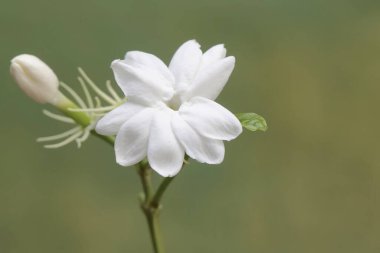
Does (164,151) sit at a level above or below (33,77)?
below

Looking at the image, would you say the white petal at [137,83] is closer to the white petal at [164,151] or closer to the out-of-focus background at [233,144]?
the white petal at [164,151]

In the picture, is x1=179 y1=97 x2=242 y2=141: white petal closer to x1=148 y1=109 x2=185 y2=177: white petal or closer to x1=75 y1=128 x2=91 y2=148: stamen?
x1=148 y1=109 x2=185 y2=177: white petal

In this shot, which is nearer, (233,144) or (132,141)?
(132,141)

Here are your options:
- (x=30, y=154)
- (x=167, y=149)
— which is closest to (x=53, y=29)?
(x=30, y=154)

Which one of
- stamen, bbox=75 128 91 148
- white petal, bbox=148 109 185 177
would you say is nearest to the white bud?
stamen, bbox=75 128 91 148

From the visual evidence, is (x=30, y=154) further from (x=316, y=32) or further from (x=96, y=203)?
(x=316, y=32)

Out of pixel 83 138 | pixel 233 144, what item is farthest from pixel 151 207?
pixel 233 144

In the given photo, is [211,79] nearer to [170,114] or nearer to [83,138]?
[170,114]
